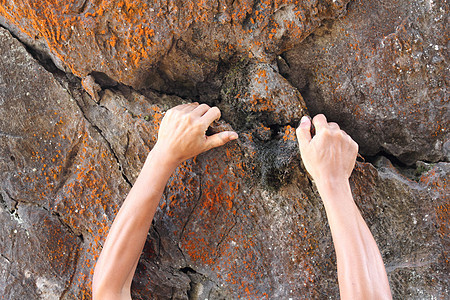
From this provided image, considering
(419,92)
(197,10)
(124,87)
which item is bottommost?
(419,92)

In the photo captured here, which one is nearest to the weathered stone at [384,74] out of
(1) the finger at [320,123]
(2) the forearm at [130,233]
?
(1) the finger at [320,123]

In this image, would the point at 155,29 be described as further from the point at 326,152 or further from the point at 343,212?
the point at 343,212

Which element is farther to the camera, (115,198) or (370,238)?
(115,198)

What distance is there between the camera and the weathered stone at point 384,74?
215 cm

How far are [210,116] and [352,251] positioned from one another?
976 mm

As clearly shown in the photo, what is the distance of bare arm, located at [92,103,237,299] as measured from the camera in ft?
6.29

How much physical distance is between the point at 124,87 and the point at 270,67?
876mm

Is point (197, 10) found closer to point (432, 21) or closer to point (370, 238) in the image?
point (432, 21)

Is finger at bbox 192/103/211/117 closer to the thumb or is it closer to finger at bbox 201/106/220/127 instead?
finger at bbox 201/106/220/127

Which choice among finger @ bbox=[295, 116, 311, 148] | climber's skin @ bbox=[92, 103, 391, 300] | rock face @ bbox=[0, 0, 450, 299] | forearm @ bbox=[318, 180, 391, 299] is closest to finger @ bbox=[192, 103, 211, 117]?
climber's skin @ bbox=[92, 103, 391, 300]

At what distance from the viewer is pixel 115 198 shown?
86.7 inches

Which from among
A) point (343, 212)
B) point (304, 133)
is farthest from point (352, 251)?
point (304, 133)

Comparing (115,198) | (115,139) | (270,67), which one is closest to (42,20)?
(115,139)

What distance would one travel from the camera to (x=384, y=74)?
2.20 m
